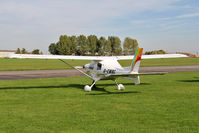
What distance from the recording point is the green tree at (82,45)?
467 feet

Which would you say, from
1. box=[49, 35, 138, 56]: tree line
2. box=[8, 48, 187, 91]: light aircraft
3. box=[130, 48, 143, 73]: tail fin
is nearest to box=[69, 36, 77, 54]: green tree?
box=[49, 35, 138, 56]: tree line

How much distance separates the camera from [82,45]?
144000 mm

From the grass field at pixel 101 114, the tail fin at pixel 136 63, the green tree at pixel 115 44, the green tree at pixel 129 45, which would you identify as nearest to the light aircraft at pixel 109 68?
the tail fin at pixel 136 63

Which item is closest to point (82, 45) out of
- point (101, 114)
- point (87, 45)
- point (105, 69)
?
point (87, 45)

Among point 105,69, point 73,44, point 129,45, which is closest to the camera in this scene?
point 105,69

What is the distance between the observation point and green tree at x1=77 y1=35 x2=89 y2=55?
142 m

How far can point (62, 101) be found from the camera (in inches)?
471

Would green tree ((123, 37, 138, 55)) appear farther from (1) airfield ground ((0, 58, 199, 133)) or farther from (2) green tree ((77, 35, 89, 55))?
(1) airfield ground ((0, 58, 199, 133))

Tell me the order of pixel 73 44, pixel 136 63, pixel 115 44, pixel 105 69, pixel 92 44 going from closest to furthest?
pixel 136 63
pixel 105 69
pixel 73 44
pixel 92 44
pixel 115 44

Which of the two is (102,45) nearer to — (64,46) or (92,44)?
(92,44)

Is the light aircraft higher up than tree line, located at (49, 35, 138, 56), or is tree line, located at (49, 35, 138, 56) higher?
tree line, located at (49, 35, 138, 56)

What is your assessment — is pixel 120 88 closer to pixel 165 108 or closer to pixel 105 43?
pixel 165 108

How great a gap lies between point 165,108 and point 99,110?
9.12 ft

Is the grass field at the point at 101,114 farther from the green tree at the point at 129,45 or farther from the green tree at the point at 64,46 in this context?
the green tree at the point at 129,45
